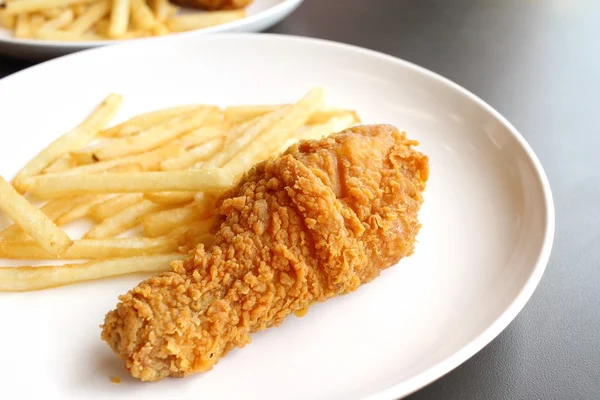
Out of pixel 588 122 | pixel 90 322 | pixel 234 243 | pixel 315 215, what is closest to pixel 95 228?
pixel 90 322

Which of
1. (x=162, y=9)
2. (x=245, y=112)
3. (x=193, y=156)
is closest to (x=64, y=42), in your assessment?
(x=162, y=9)

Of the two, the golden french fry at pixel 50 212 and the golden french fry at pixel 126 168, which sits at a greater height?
the golden french fry at pixel 126 168

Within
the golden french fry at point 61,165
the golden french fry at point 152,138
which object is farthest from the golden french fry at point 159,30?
the golden french fry at point 61,165

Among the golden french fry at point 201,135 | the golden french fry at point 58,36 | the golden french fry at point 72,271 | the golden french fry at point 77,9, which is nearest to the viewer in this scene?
the golden french fry at point 72,271

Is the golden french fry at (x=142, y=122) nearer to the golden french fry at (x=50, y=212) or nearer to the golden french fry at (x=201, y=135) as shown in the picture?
the golden french fry at (x=201, y=135)

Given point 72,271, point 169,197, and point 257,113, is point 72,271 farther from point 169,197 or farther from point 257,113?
point 257,113

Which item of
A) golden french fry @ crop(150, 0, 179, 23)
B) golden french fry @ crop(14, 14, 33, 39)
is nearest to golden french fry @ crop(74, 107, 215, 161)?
golden french fry @ crop(150, 0, 179, 23)

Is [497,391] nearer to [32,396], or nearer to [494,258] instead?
[494,258]
